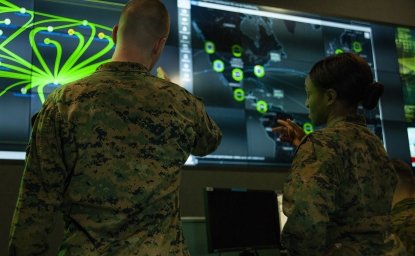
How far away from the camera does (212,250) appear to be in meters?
2.24

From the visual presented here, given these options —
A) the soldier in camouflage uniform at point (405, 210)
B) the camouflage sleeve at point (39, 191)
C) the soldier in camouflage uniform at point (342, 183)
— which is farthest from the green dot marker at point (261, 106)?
the camouflage sleeve at point (39, 191)

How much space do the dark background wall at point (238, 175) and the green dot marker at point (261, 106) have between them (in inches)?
14.5

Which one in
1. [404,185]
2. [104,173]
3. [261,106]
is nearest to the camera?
[104,173]

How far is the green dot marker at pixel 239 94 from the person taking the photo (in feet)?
10.1

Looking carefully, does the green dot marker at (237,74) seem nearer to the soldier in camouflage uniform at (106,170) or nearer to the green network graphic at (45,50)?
the green network graphic at (45,50)

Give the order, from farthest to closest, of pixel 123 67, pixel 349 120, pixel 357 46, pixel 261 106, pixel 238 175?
pixel 357 46 → pixel 261 106 → pixel 238 175 → pixel 349 120 → pixel 123 67

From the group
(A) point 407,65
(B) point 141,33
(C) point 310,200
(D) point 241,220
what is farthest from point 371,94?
(A) point 407,65

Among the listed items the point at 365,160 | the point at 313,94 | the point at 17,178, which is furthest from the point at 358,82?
the point at 17,178

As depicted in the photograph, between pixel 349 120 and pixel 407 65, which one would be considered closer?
pixel 349 120

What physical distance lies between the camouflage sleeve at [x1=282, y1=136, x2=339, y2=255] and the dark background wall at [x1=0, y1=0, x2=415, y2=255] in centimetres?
102

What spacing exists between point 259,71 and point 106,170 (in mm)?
2106

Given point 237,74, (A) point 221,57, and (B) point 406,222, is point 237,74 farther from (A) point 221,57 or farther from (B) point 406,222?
(B) point 406,222

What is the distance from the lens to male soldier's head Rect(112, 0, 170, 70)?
4.66 feet

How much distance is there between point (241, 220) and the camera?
2.40 m
